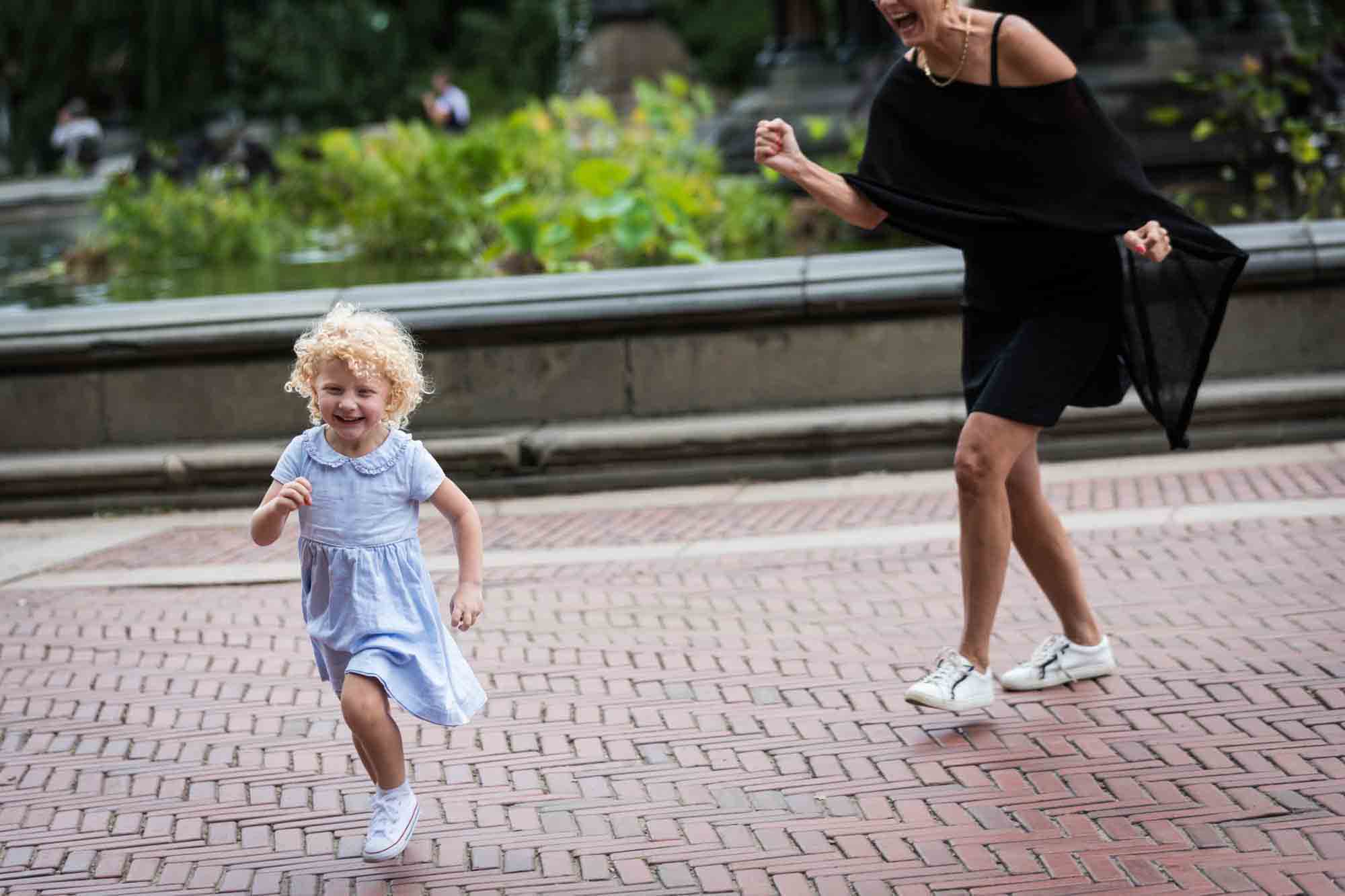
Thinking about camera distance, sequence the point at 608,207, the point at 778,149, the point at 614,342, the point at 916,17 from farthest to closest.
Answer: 1. the point at 608,207
2. the point at 614,342
3. the point at 778,149
4. the point at 916,17

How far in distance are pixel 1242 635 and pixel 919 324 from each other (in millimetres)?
2848

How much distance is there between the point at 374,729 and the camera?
3.55 m

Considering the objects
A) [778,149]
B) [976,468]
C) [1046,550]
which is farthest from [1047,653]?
[778,149]

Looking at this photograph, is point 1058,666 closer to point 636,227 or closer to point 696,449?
point 696,449

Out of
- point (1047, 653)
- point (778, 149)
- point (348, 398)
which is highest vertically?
point (778, 149)

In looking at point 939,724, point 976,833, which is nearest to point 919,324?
point 939,724

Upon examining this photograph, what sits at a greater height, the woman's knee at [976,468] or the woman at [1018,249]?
the woman at [1018,249]

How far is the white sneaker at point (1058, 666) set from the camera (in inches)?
180

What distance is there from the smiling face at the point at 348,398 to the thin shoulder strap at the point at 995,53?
1.68 m

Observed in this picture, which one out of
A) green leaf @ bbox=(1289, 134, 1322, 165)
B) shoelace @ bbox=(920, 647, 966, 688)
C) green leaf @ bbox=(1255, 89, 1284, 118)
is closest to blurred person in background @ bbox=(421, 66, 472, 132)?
green leaf @ bbox=(1255, 89, 1284, 118)

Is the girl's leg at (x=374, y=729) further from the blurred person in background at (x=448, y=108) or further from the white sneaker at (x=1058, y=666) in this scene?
the blurred person in background at (x=448, y=108)

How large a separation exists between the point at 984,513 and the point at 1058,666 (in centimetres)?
64

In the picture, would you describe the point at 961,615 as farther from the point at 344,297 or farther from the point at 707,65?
the point at 707,65

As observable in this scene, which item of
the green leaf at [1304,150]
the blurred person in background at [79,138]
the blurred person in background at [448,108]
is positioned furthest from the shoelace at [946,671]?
the blurred person in background at [79,138]
